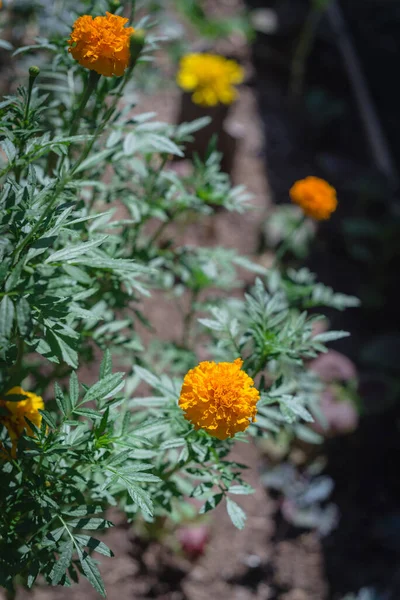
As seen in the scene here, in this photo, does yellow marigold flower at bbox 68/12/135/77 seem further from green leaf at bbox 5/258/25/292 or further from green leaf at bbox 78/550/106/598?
green leaf at bbox 78/550/106/598

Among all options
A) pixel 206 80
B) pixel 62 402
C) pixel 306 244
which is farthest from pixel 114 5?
pixel 306 244

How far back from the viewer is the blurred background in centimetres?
257

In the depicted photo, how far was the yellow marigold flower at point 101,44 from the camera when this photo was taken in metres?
1.26

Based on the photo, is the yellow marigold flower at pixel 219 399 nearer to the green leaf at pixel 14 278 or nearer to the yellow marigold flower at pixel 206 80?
the green leaf at pixel 14 278

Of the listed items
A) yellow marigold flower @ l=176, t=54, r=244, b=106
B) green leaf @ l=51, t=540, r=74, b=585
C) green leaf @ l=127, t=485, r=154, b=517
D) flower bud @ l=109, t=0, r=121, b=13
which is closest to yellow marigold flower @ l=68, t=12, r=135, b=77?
flower bud @ l=109, t=0, r=121, b=13

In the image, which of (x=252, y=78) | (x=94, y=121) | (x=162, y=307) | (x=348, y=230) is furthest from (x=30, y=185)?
(x=252, y=78)

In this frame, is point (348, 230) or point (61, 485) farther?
point (348, 230)

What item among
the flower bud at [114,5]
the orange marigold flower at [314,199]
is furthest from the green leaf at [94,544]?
the orange marigold flower at [314,199]

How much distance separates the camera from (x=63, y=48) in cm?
161

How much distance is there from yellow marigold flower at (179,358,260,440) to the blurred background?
913 mm

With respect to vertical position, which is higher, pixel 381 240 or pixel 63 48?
pixel 63 48

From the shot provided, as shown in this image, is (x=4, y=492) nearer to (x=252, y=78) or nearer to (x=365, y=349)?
(x=365, y=349)

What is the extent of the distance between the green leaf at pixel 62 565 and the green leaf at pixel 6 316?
0.42 metres

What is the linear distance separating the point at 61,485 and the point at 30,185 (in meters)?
0.58
